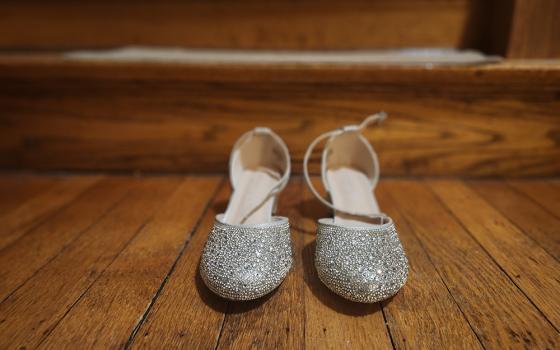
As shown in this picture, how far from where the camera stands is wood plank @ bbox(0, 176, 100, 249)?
0.71 metres

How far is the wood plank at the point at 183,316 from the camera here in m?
0.45

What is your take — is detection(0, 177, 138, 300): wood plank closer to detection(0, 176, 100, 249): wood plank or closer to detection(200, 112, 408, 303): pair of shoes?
detection(0, 176, 100, 249): wood plank

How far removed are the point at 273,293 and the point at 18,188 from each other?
746 millimetres

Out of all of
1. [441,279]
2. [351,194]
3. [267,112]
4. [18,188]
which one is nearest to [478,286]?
[441,279]

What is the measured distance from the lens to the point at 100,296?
53 centimetres

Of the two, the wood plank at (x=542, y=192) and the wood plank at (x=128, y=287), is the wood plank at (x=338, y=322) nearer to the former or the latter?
the wood plank at (x=128, y=287)

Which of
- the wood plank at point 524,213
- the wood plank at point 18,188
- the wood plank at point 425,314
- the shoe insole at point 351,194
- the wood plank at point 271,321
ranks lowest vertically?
the wood plank at point 524,213

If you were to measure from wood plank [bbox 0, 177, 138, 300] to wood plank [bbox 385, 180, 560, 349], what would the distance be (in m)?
0.63

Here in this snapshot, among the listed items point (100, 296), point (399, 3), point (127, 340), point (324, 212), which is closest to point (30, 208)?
point (100, 296)

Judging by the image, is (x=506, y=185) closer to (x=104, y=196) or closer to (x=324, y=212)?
(x=324, y=212)

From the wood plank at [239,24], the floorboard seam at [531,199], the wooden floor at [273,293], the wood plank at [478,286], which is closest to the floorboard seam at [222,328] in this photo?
the wooden floor at [273,293]

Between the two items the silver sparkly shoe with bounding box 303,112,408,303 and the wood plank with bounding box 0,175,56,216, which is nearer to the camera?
the silver sparkly shoe with bounding box 303,112,408,303

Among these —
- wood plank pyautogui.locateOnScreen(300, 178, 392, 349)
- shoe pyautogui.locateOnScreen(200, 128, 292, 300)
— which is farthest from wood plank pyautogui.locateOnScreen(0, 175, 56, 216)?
wood plank pyautogui.locateOnScreen(300, 178, 392, 349)

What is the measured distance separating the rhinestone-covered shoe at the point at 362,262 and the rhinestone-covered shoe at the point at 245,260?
59 millimetres
